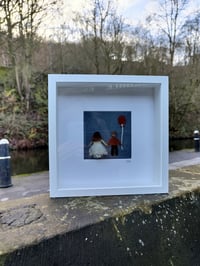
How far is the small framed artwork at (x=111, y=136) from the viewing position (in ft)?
11.9

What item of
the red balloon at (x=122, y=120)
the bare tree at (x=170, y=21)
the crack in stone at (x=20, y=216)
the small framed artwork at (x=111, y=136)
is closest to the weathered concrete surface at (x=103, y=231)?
the crack in stone at (x=20, y=216)

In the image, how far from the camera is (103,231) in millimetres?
2795

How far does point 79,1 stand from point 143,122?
A: 42.0ft

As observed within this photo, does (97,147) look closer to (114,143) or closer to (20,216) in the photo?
(114,143)

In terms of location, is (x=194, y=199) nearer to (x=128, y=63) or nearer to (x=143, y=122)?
(x=143, y=122)

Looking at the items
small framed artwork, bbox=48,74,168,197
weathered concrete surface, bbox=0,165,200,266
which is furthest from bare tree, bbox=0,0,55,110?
weathered concrete surface, bbox=0,165,200,266

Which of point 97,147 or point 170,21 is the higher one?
point 170,21

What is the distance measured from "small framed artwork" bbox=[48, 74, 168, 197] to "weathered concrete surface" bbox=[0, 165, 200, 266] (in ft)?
0.85

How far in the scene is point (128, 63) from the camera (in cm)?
1547

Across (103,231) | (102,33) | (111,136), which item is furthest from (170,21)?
(103,231)

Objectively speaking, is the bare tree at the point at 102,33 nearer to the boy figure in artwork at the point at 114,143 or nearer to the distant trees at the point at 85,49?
the distant trees at the point at 85,49

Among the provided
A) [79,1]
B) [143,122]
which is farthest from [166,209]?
[79,1]

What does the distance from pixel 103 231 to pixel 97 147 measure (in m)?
1.30

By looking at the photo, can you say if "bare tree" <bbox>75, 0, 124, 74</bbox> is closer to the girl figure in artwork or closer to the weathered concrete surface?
the girl figure in artwork
